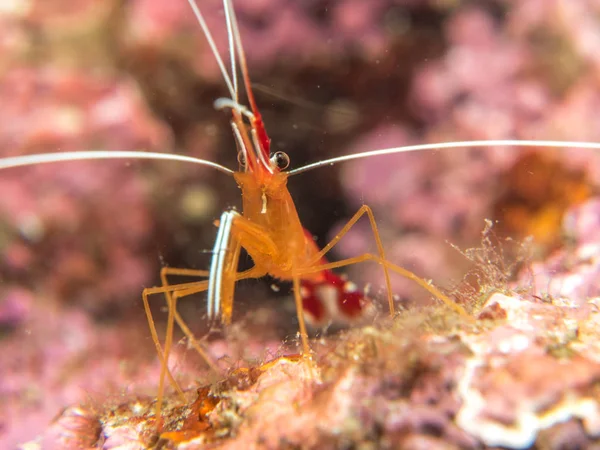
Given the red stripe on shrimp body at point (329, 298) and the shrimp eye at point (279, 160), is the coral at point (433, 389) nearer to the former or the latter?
the shrimp eye at point (279, 160)

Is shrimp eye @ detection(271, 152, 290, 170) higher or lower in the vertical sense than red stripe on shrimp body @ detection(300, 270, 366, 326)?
higher

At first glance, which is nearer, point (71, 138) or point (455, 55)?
point (71, 138)

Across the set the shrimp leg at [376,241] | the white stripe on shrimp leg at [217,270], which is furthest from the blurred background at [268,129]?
the white stripe on shrimp leg at [217,270]

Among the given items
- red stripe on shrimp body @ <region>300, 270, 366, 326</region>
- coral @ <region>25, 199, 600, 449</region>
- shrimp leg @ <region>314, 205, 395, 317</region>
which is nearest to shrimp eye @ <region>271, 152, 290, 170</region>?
shrimp leg @ <region>314, 205, 395, 317</region>

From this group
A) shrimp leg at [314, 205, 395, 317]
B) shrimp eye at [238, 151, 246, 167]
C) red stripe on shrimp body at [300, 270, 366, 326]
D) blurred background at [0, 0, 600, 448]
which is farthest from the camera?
blurred background at [0, 0, 600, 448]

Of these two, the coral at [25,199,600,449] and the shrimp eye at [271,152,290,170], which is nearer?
the coral at [25,199,600,449]

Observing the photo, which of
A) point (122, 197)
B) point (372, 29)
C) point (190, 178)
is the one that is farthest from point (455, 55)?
point (122, 197)

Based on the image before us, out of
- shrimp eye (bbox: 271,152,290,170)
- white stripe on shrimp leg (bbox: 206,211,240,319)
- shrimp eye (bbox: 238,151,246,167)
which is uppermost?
shrimp eye (bbox: 238,151,246,167)

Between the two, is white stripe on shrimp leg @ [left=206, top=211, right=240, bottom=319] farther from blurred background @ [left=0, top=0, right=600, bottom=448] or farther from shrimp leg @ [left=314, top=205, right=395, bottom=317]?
blurred background @ [left=0, top=0, right=600, bottom=448]

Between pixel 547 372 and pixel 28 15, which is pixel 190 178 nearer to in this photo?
pixel 28 15
